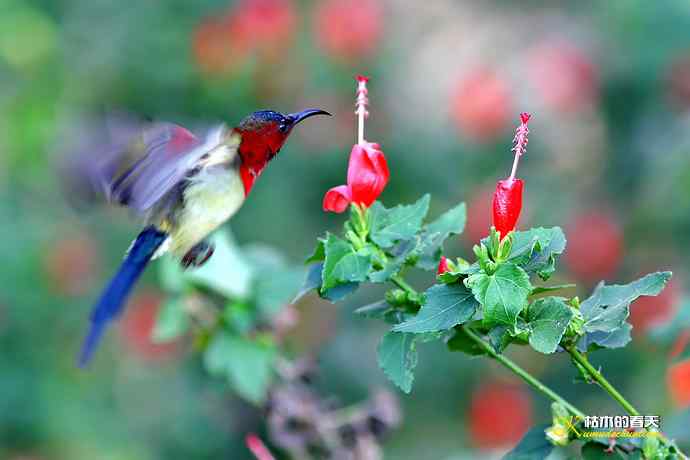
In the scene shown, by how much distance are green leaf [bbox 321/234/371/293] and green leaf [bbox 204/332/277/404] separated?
2.21 feet

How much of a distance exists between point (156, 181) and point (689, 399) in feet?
3.42

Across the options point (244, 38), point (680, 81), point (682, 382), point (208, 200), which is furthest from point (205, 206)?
point (680, 81)

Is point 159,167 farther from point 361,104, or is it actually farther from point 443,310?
point 443,310

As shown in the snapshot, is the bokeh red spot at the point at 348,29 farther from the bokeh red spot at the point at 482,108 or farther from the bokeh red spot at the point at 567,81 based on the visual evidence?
the bokeh red spot at the point at 567,81

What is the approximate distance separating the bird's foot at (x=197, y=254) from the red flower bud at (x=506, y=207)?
532 mm

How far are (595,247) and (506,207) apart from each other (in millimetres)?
2348

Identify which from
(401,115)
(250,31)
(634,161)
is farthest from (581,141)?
(250,31)

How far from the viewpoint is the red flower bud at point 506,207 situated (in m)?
1.11

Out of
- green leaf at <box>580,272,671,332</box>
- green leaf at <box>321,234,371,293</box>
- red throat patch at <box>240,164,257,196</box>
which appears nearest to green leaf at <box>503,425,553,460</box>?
green leaf at <box>580,272,671,332</box>

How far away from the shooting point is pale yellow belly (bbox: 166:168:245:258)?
1.48m

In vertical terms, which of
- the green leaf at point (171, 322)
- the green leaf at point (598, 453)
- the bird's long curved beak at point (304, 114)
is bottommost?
the green leaf at point (171, 322)

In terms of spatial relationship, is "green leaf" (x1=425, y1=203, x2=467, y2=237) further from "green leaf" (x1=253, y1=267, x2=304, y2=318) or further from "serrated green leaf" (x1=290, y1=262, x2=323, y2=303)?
"green leaf" (x1=253, y1=267, x2=304, y2=318)

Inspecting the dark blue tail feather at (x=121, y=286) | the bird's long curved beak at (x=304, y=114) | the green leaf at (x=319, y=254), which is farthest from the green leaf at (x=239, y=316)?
the green leaf at (x=319, y=254)

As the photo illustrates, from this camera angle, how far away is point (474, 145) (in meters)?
3.58
